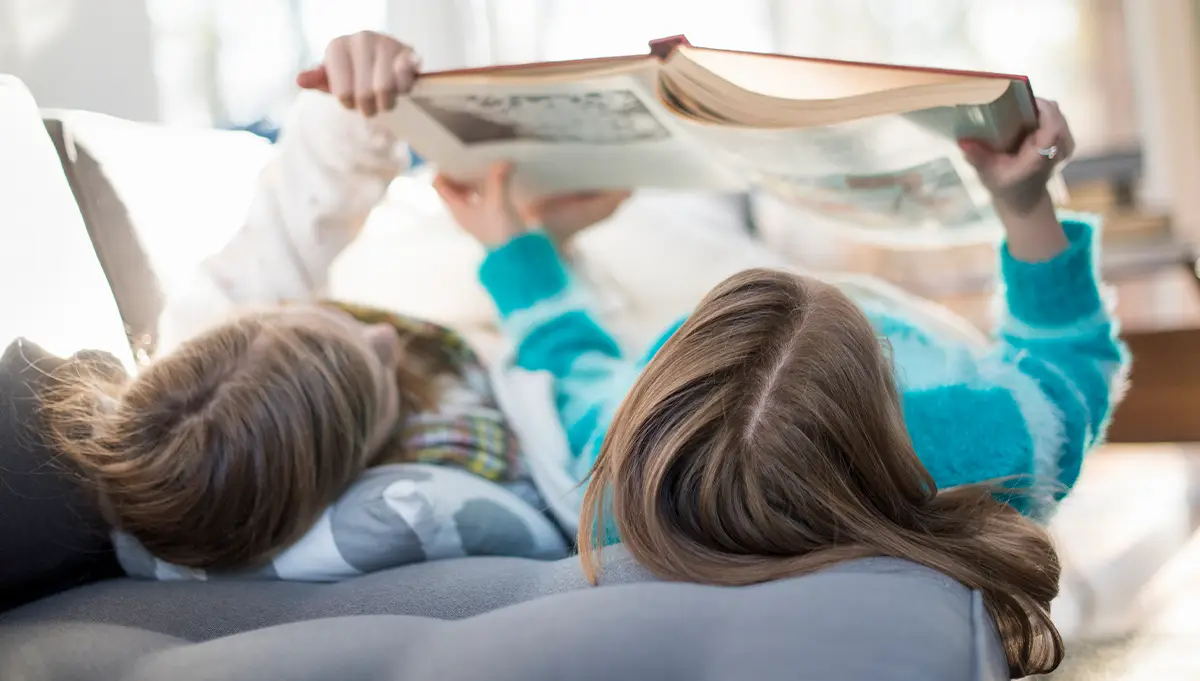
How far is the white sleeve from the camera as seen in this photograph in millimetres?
968

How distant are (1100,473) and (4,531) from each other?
3.69 feet

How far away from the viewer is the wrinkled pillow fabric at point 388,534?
2.27 feet

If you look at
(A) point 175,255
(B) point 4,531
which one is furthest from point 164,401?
(A) point 175,255

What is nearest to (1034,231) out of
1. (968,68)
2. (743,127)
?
(743,127)

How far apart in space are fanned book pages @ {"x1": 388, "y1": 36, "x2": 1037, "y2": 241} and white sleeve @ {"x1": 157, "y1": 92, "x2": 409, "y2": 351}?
101 mm

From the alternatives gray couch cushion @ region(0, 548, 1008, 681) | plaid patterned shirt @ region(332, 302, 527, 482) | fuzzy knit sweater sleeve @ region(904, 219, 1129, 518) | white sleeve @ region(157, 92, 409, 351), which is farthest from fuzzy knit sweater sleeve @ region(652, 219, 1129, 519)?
white sleeve @ region(157, 92, 409, 351)

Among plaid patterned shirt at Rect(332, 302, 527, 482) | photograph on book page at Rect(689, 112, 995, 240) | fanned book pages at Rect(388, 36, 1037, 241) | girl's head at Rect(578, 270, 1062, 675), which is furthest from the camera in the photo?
plaid patterned shirt at Rect(332, 302, 527, 482)

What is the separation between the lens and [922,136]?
2.38ft

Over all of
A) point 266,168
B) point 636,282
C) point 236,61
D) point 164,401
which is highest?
point 236,61

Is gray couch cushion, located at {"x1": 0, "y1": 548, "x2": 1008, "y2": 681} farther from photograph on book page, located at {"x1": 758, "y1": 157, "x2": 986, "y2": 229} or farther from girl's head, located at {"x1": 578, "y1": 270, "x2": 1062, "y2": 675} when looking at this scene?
photograph on book page, located at {"x1": 758, "y1": 157, "x2": 986, "y2": 229}

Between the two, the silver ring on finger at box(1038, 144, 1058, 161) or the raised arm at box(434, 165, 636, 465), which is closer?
the silver ring on finger at box(1038, 144, 1058, 161)

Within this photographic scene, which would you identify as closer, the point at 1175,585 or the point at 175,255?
the point at 175,255

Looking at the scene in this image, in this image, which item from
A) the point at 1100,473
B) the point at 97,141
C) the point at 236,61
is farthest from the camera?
the point at 236,61

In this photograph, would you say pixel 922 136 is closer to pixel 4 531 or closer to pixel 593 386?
pixel 593 386
